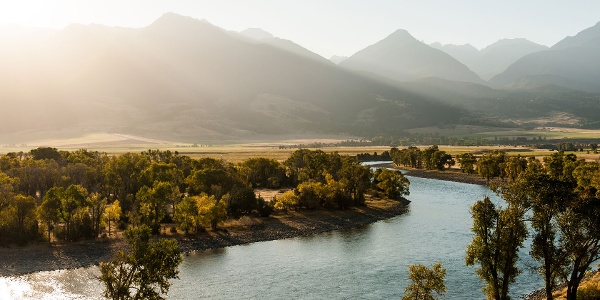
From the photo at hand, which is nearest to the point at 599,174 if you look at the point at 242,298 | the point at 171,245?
the point at 242,298

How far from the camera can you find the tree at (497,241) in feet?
153

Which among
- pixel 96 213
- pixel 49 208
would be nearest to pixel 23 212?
pixel 49 208

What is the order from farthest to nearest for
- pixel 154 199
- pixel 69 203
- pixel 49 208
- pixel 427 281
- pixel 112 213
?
pixel 154 199 < pixel 112 213 < pixel 69 203 < pixel 49 208 < pixel 427 281

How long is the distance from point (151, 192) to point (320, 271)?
1666 inches

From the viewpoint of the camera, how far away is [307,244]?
92.6m

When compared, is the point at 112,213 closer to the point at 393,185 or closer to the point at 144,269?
the point at 144,269

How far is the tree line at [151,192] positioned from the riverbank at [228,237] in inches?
138

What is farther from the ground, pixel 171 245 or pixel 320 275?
pixel 171 245

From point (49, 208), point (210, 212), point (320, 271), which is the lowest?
point (320, 271)

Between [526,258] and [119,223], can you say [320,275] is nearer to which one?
[526,258]

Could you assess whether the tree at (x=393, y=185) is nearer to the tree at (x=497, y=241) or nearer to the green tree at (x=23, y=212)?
the tree at (x=497, y=241)

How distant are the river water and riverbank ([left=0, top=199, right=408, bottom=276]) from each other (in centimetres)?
330

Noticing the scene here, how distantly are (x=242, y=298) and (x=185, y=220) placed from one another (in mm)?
35668

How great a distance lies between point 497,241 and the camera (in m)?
47.3
